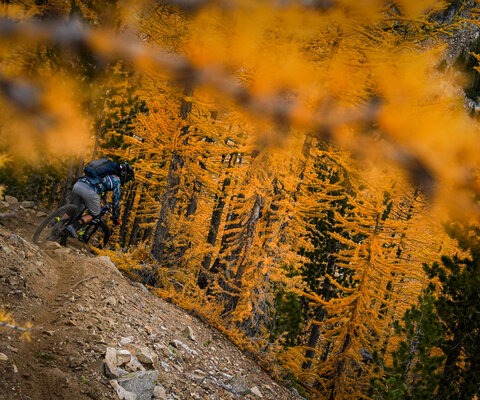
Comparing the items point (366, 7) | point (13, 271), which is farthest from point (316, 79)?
point (13, 271)

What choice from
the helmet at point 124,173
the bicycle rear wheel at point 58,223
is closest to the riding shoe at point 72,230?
the bicycle rear wheel at point 58,223

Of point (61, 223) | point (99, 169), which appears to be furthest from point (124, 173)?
point (61, 223)

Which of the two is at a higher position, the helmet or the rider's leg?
the helmet

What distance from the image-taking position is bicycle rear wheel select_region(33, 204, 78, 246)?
22.7 ft

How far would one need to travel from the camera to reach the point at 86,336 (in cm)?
418

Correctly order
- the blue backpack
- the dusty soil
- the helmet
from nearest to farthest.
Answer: the dusty soil, the blue backpack, the helmet

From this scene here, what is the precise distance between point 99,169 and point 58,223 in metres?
1.71

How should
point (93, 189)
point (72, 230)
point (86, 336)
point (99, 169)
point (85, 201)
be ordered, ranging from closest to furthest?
point (86, 336), point (99, 169), point (93, 189), point (85, 201), point (72, 230)

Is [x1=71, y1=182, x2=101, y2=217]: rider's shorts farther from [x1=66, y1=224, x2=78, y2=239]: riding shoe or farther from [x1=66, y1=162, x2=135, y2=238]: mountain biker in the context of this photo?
[x1=66, y1=224, x2=78, y2=239]: riding shoe

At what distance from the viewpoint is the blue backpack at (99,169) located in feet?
20.5

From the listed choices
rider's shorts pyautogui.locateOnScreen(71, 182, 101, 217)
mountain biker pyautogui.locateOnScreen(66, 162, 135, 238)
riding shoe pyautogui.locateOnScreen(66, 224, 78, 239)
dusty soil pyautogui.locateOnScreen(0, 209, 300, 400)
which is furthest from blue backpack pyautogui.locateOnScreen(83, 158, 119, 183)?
dusty soil pyautogui.locateOnScreen(0, 209, 300, 400)

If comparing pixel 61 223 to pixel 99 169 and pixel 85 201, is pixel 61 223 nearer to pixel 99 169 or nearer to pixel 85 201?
pixel 85 201

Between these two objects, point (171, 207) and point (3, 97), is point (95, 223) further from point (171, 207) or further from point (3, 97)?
point (3, 97)

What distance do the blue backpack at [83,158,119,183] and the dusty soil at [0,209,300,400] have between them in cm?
143
